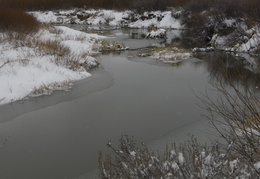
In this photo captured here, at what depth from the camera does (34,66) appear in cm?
1199

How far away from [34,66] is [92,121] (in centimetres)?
532

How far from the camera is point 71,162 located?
19.9ft

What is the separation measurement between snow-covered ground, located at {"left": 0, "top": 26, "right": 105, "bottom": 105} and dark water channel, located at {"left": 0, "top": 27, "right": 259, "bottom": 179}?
0.60m

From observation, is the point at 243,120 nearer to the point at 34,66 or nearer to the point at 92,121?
the point at 92,121

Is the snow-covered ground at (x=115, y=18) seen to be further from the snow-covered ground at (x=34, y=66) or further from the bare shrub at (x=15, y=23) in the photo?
the snow-covered ground at (x=34, y=66)

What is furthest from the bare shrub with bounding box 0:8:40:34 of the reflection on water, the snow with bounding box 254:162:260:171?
the snow with bounding box 254:162:260:171

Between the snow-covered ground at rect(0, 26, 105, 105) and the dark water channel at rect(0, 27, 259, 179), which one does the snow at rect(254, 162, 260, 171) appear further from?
the snow-covered ground at rect(0, 26, 105, 105)

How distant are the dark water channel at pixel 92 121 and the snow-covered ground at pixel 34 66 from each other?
1.98 ft

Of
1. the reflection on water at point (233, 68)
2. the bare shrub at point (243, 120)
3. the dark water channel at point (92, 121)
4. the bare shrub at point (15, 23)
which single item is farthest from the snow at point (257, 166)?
the bare shrub at point (15, 23)

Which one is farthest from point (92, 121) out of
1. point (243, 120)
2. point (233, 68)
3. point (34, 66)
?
point (233, 68)

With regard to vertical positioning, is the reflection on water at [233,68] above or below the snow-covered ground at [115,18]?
below

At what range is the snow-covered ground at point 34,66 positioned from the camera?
33.3 ft

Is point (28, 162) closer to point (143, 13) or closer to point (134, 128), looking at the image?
point (134, 128)

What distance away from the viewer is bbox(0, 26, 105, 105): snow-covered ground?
33.3 feet
